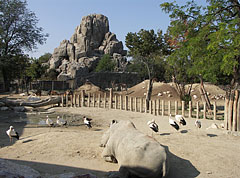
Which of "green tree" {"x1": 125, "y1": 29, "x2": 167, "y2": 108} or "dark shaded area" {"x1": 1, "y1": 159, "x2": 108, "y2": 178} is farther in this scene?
"green tree" {"x1": 125, "y1": 29, "x2": 167, "y2": 108}

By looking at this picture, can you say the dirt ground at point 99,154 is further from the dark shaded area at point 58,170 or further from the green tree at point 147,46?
the green tree at point 147,46

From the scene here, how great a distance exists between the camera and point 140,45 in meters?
18.2

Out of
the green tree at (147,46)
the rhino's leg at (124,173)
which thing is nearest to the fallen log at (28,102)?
the green tree at (147,46)

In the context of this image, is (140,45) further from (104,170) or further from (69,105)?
(104,170)

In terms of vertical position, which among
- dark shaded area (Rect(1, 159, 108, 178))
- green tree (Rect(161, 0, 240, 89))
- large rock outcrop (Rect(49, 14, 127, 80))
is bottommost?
dark shaded area (Rect(1, 159, 108, 178))

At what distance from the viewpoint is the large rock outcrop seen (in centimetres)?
6052

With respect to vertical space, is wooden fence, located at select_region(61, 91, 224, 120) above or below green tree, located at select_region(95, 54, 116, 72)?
below

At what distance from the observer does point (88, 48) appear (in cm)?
6606

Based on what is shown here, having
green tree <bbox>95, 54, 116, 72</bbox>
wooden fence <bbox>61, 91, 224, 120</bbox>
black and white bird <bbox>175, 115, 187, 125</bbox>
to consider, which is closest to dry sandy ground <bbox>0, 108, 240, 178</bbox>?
black and white bird <bbox>175, 115, 187, 125</bbox>

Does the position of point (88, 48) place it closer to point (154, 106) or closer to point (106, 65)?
point (106, 65)

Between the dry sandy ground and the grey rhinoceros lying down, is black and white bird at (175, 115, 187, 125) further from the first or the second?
the grey rhinoceros lying down

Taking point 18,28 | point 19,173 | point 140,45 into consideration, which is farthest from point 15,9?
point 19,173

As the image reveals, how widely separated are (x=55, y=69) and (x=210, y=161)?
2193 inches

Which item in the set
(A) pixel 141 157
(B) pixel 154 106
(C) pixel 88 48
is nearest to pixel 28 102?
(B) pixel 154 106
